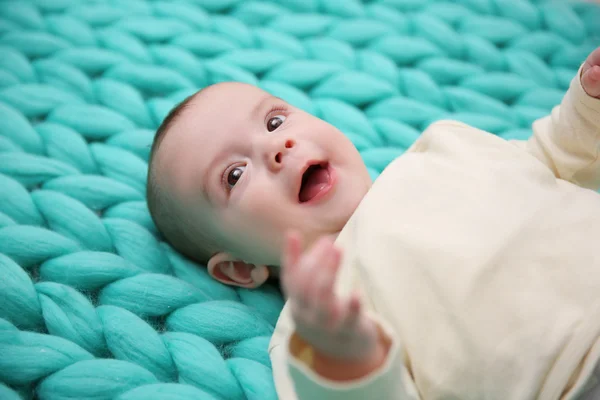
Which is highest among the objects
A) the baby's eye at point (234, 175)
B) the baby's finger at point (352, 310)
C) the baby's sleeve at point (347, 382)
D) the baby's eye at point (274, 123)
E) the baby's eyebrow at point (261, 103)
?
the baby's eyebrow at point (261, 103)

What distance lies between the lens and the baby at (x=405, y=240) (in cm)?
56

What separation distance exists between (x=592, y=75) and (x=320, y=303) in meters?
0.51

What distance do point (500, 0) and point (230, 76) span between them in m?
0.59

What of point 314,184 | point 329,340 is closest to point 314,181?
point 314,184

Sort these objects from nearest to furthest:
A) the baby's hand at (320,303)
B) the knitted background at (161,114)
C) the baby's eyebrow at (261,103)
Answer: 1. the baby's hand at (320,303)
2. the knitted background at (161,114)
3. the baby's eyebrow at (261,103)

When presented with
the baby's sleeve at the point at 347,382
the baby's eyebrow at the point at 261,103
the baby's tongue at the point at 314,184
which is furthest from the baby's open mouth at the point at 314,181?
the baby's sleeve at the point at 347,382

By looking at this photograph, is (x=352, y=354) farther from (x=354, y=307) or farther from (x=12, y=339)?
(x=12, y=339)

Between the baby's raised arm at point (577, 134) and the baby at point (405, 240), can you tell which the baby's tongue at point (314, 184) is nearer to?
the baby at point (405, 240)

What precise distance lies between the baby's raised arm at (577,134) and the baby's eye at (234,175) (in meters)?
0.42

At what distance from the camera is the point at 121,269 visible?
810 millimetres

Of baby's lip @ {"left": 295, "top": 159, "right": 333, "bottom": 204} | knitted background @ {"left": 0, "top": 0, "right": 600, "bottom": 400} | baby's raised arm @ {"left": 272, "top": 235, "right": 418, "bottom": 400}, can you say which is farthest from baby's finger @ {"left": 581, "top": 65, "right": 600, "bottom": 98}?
baby's raised arm @ {"left": 272, "top": 235, "right": 418, "bottom": 400}

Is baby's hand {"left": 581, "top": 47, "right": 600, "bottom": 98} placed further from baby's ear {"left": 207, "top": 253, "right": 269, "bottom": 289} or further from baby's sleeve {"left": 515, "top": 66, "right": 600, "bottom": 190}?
baby's ear {"left": 207, "top": 253, "right": 269, "bottom": 289}

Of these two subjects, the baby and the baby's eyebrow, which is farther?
the baby's eyebrow

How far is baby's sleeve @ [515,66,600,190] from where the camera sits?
82 centimetres
